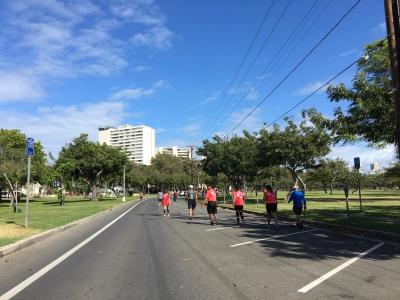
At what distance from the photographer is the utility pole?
14125mm

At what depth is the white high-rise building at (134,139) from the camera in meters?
175

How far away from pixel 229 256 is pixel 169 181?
128740 mm

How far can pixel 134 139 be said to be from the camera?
185125 millimetres

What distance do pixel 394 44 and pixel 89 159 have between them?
56770mm

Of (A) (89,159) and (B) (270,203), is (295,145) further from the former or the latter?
(A) (89,159)

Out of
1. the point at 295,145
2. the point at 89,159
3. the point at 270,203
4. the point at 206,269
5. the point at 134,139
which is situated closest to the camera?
the point at 206,269

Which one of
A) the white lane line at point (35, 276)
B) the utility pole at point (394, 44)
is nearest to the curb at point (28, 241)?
the white lane line at point (35, 276)

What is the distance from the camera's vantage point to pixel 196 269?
32.2ft

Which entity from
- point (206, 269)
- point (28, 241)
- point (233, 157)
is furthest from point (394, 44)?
point (233, 157)

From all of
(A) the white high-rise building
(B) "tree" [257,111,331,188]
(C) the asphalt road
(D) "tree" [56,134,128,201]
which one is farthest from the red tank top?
(A) the white high-rise building

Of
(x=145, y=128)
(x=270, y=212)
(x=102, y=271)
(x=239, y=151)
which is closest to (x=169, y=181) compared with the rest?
(x=145, y=128)

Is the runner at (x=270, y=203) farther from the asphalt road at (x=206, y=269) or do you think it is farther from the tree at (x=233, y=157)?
the tree at (x=233, y=157)

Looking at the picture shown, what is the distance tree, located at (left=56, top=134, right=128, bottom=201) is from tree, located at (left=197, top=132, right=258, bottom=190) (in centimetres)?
1484

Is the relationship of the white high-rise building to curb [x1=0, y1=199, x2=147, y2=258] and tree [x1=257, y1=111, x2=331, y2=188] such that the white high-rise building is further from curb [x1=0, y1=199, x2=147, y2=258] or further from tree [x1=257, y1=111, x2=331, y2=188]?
curb [x1=0, y1=199, x2=147, y2=258]
